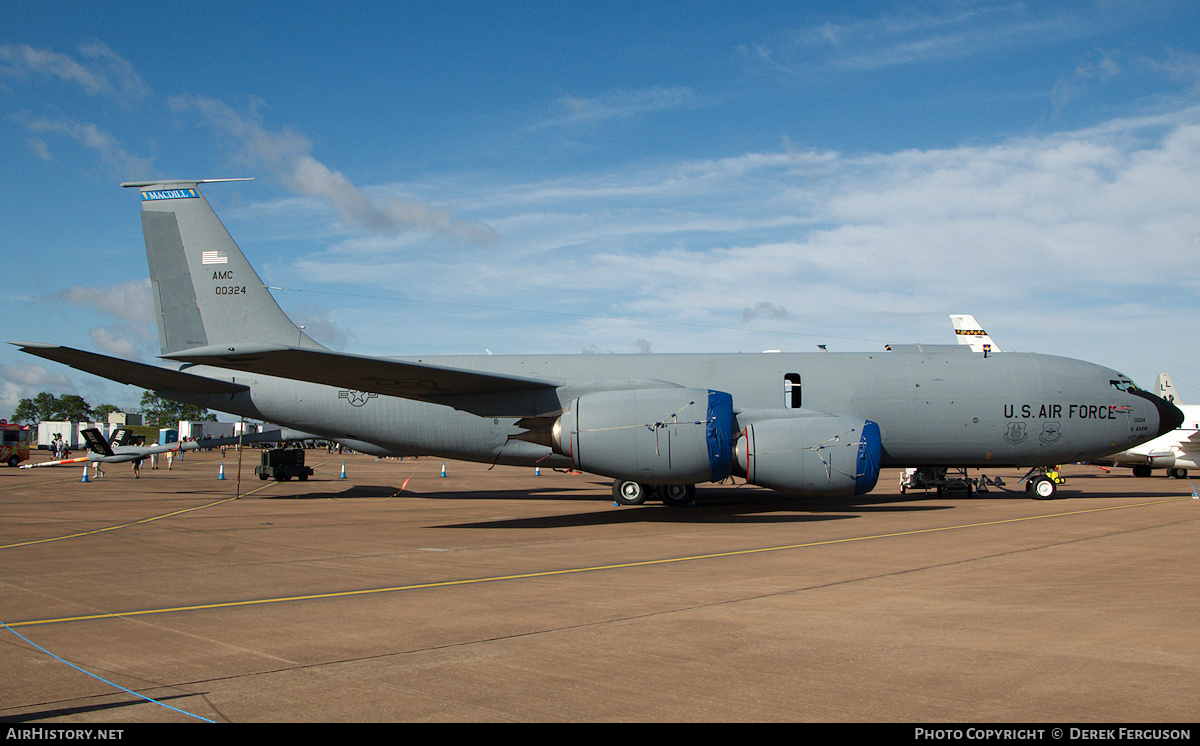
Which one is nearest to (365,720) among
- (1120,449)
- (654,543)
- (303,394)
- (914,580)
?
(914,580)

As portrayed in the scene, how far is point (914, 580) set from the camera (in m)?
10.1

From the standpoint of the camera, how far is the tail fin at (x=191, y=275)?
21938 millimetres

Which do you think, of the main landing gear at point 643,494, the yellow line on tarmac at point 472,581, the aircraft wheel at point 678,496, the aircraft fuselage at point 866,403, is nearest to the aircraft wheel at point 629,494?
the main landing gear at point 643,494

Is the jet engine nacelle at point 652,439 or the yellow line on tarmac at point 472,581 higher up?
the jet engine nacelle at point 652,439

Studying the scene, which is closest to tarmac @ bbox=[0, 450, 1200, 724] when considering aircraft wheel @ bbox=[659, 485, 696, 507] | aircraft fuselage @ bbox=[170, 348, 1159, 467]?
aircraft fuselage @ bbox=[170, 348, 1159, 467]

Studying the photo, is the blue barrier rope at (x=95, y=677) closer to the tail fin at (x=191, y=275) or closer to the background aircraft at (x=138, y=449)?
the tail fin at (x=191, y=275)

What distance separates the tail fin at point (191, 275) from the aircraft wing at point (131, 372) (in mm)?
1218

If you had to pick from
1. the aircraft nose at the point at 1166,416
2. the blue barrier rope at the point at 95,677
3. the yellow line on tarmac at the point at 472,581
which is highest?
the aircraft nose at the point at 1166,416

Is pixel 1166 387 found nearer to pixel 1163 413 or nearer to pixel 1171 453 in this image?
pixel 1171 453

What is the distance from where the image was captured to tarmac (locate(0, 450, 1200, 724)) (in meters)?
5.21

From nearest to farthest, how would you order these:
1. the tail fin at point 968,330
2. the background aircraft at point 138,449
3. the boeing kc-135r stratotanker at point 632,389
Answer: the boeing kc-135r stratotanker at point 632,389 < the background aircraft at point 138,449 < the tail fin at point 968,330

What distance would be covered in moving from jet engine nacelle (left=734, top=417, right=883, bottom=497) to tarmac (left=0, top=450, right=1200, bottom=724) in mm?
1131

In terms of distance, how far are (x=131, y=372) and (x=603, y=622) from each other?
16.9 meters
